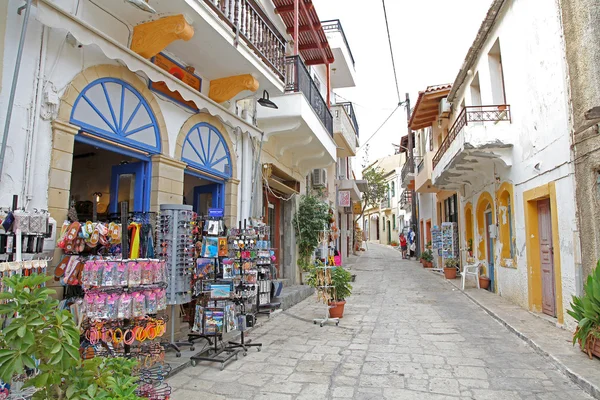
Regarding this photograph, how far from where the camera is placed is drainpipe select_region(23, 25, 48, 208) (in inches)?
155

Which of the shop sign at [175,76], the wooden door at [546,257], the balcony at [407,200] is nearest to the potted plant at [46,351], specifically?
the shop sign at [175,76]

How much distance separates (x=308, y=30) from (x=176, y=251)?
8461mm

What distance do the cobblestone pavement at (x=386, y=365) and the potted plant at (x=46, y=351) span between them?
197 cm

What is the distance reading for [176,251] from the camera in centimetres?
531

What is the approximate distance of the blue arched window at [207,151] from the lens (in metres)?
6.61

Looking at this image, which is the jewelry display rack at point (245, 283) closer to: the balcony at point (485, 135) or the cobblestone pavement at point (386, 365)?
the cobblestone pavement at point (386, 365)

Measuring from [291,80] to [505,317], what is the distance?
6772mm

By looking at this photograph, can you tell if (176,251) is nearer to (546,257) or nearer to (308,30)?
(546,257)

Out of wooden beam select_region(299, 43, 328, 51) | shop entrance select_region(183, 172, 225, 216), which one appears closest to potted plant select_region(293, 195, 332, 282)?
shop entrance select_region(183, 172, 225, 216)

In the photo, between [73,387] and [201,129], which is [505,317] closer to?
[201,129]

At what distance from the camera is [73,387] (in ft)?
7.07

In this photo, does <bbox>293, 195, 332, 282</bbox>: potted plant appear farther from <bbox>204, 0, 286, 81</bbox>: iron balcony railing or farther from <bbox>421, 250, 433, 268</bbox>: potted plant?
<bbox>421, 250, 433, 268</bbox>: potted plant

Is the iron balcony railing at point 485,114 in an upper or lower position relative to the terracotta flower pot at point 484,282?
upper

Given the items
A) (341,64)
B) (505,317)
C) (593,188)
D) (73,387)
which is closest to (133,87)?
(73,387)
